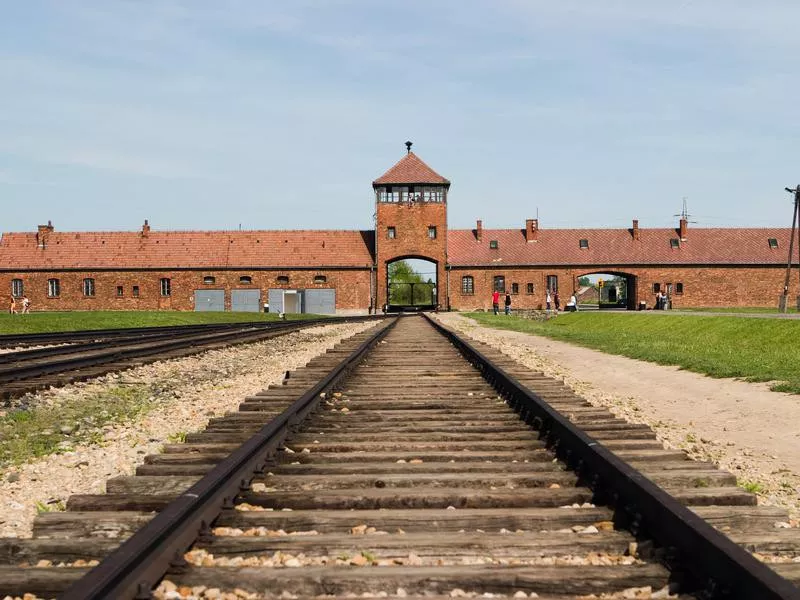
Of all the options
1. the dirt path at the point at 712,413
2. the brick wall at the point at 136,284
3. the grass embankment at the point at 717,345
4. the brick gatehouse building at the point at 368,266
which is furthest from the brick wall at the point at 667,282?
the dirt path at the point at 712,413

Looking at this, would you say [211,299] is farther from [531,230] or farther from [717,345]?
[717,345]

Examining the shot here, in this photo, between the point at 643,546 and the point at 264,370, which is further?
the point at 264,370

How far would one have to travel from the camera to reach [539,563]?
304cm

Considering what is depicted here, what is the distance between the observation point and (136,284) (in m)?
59.2

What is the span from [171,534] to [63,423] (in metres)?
4.59

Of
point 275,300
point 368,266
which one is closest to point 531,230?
point 368,266

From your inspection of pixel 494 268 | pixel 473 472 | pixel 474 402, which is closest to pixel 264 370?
pixel 474 402

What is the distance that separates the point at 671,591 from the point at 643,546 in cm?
39

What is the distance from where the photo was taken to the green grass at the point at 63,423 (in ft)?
19.7

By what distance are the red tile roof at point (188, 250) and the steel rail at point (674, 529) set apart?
5398 cm

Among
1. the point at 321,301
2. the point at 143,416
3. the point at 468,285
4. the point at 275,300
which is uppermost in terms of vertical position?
the point at 468,285

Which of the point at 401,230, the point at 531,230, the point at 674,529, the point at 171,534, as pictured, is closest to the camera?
the point at 171,534

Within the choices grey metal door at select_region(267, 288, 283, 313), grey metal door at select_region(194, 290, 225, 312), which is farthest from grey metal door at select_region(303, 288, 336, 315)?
grey metal door at select_region(194, 290, 225, 312)

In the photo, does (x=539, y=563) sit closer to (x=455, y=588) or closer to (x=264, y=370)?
(x=455, y=588)
